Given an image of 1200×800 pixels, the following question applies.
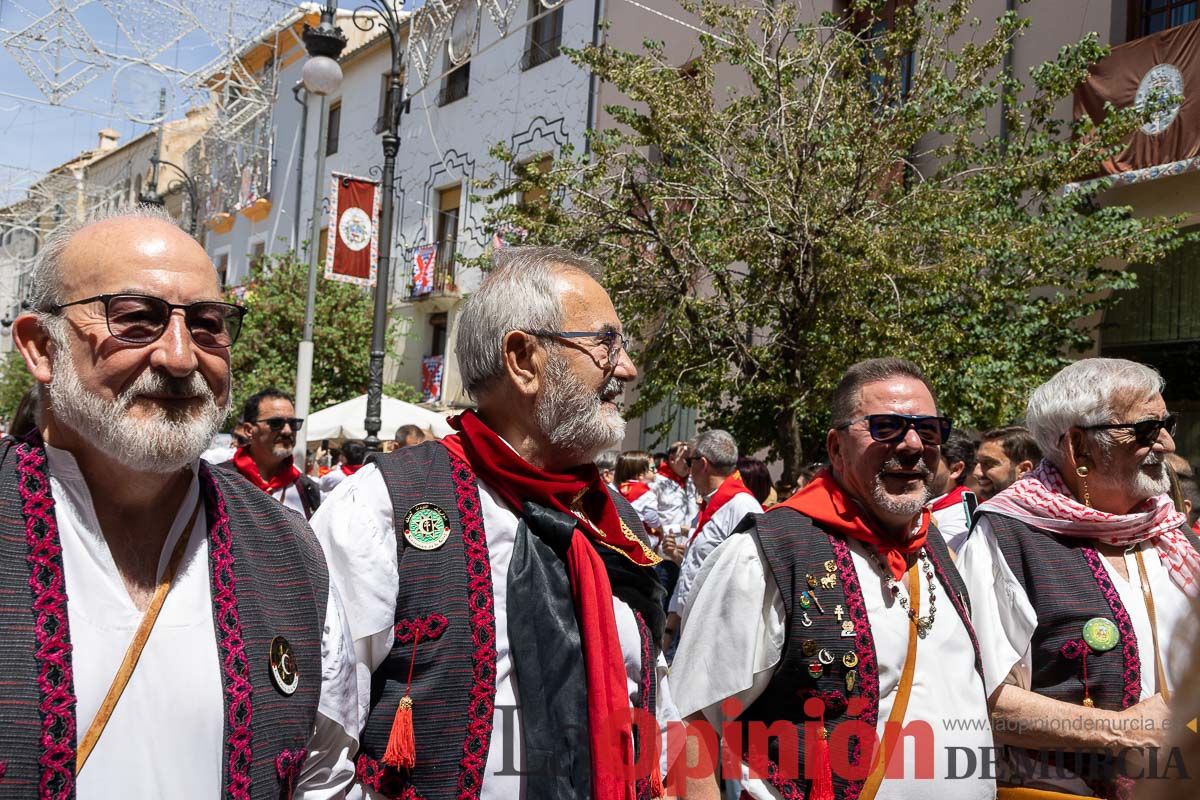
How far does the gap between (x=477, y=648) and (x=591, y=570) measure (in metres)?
0.36

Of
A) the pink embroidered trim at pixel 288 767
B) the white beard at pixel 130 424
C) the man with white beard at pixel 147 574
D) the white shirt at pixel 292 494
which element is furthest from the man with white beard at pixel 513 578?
the white shirt at pixel 292 494

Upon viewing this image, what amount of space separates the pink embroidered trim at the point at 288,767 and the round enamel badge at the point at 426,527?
1.78ft

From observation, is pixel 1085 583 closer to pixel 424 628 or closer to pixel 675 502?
pixel 424 628

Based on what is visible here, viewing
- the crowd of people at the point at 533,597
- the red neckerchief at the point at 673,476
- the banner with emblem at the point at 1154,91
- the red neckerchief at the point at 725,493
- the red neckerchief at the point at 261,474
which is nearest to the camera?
the crowd of people at the point at 533,597

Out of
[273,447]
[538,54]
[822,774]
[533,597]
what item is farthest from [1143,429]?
[538,54]

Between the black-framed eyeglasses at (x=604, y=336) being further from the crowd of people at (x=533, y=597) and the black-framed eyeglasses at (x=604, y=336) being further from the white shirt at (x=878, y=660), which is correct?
the white shirt at (x=878, y=660)

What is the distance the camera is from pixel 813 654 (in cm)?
308

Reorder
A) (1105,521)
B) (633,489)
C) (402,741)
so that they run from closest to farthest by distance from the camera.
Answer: (402,741) < (1105,521) < (633,489)

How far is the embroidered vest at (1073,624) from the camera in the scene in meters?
3.33

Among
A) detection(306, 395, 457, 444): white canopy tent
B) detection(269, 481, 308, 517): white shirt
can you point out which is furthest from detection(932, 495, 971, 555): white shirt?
detection(306, 395, 457, 444): white canopy tent

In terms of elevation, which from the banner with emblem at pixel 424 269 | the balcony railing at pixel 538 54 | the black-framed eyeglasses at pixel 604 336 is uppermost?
the balcony railing at pixel 538 54

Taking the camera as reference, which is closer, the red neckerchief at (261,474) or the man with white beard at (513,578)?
the man with white beard at (513,578)

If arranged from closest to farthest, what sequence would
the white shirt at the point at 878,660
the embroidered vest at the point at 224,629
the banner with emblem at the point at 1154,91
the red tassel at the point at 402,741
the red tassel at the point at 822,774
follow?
the embroidered vest at the point at 224,629
the red tassel at the point at 402,741
the red tassel at the point at 822,774
the white shirt at the point at 878,660
the banner with emblem at the point at 1154,91

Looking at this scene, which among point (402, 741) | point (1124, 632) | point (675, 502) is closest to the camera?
point (402, 741)
